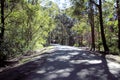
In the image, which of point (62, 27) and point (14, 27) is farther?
point (62, 27)

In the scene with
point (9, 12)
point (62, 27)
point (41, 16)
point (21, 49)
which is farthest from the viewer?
point (62, 27)

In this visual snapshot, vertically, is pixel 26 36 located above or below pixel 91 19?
below

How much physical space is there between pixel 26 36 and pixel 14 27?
787 cm

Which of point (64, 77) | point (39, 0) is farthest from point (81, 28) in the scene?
point (64, 77)

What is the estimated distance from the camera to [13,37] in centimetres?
2931

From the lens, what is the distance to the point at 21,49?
31938 mm

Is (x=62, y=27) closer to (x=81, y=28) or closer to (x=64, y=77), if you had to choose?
(x=81, y=28)

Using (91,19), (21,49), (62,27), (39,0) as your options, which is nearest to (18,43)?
(21,49)

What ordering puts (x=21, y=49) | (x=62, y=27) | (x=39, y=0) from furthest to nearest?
(x=62, y=27)
(x=39, y=0)
(x=21, y=49)

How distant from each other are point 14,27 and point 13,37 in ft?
4.92

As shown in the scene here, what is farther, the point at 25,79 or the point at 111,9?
the point at 111,9

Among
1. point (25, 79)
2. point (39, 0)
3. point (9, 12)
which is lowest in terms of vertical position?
point (25, 79)

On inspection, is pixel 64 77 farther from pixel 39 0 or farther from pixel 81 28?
pixel 81 28

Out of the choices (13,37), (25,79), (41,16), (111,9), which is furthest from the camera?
(41,16)
